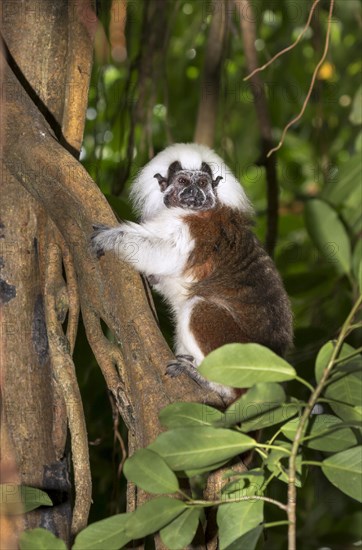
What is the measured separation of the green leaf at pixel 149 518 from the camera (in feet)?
5.10

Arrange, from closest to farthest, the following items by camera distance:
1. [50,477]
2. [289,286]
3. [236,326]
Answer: [50,477], [236,326], [289,286]

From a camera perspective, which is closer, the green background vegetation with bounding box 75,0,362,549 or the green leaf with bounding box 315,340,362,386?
the green leaf with bounding box 315,340,362,386

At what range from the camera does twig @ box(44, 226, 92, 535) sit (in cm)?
228

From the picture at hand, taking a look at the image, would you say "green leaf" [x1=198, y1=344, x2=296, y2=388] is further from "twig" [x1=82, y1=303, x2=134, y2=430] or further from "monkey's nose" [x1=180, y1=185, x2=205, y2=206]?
"monkey's nose" [x1=180, y1=185, x2=205, y2=206]

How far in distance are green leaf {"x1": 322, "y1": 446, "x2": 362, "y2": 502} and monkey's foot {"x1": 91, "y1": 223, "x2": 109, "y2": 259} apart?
1.12 m

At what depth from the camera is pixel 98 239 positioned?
2541 mm

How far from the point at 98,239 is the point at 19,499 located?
94cm

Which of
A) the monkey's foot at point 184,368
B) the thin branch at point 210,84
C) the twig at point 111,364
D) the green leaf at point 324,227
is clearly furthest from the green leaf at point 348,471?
the thin branch at point 210,84

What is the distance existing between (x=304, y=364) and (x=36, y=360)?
1564 mm

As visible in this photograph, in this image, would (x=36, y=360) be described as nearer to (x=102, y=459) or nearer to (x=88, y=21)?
(x=88, y=21)

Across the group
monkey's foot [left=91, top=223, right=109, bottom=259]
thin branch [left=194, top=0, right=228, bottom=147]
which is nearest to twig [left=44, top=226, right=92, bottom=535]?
monkey's foot [left=91, top=223, right=109, bottom=259]

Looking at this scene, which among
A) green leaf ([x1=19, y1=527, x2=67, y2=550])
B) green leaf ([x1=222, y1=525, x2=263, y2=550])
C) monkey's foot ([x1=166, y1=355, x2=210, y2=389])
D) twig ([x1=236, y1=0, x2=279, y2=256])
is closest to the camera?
green leaf ([x1=222, y1=525, x2=263, y2=550])

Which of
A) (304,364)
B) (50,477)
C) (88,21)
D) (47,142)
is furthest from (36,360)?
(304,364)

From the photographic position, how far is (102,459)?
4.12m
